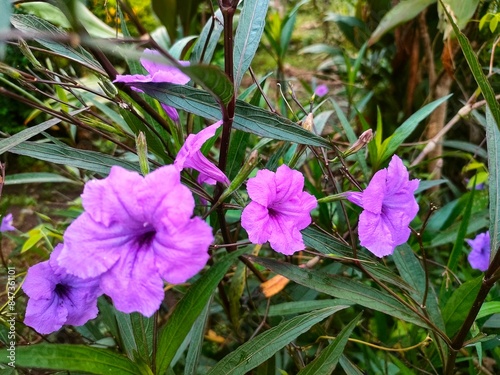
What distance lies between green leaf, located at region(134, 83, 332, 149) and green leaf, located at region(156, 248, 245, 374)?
0.52 feet

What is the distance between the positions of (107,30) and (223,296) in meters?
1.22

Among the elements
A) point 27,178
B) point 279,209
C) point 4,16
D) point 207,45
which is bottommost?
point 27,178

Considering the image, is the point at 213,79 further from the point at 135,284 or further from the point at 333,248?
the point at 333,248

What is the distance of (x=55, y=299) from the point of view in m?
0.57

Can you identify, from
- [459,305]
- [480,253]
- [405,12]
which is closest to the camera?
[459,305]

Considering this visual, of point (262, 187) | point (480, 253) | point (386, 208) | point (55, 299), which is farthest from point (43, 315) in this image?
point (480, 253)

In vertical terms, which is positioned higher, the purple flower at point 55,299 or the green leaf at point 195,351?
the purple flower at point 55,299

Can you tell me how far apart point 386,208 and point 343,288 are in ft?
0.40

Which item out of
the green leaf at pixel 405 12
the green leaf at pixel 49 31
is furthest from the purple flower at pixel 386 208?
the green leaf at pixel 405 12

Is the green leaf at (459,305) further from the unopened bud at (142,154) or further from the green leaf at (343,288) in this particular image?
the unopened bud at (142,154)

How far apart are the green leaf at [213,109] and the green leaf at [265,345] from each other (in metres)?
0.23

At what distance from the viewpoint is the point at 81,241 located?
45 cm

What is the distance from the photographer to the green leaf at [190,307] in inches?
20.8

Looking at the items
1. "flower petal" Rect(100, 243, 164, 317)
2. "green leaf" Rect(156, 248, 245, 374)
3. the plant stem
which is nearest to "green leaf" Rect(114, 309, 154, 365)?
"green leaf" Rect(156, 248, 245, 374)
